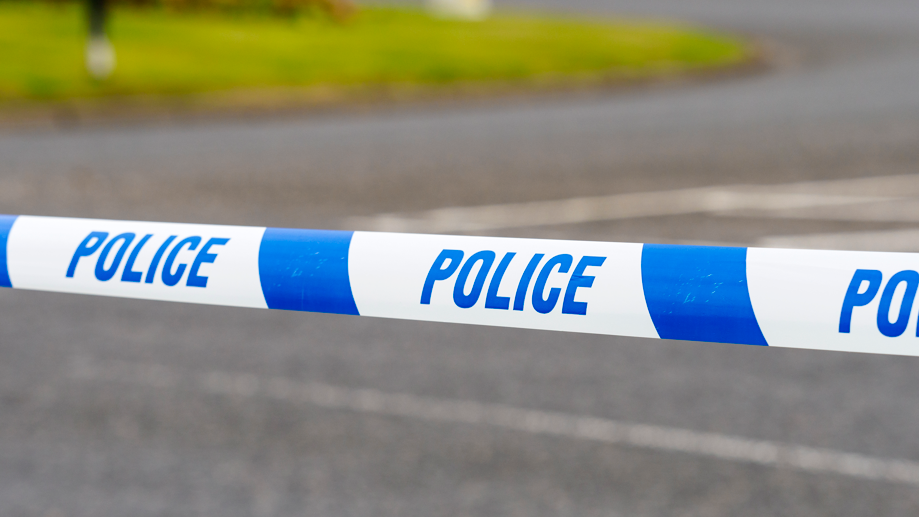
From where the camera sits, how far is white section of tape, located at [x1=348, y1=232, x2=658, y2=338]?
2156 millimetres

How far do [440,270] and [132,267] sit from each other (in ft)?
2.24

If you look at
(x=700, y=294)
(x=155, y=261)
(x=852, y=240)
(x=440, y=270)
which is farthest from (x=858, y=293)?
(x=852, y=240)

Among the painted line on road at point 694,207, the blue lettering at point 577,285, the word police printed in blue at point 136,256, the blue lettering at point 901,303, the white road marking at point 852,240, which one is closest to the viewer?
the blue lettering at point 901,303

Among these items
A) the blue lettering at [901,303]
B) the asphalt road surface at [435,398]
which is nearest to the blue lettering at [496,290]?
the blue lettering at [901,303]

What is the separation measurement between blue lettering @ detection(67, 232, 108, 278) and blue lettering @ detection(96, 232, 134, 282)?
0.8 inches

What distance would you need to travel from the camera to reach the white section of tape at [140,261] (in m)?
2.39

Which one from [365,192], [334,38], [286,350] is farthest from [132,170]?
[334,38]

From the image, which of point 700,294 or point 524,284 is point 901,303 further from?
point 524,284

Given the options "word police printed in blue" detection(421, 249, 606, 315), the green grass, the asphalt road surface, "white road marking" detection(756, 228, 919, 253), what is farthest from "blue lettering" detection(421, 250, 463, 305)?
the green grass

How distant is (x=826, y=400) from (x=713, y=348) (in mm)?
850

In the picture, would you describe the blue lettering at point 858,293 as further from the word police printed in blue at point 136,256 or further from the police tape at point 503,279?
the word police printed in blue at point 136,256

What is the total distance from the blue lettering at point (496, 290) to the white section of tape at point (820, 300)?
1.51 feet

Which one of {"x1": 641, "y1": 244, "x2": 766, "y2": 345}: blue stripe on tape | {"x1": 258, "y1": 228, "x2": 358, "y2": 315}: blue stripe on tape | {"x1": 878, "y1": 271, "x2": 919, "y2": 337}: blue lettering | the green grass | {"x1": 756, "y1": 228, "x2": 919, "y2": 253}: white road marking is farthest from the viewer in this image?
the green grass

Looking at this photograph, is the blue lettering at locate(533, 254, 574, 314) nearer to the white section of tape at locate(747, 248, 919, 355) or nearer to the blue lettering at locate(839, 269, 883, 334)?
the white section of tape at locate(747, 248, 919, 355)
